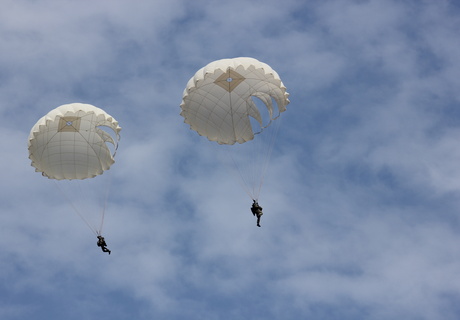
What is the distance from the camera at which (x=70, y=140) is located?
48.2 m

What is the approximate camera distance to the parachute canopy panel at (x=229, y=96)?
4684 cm

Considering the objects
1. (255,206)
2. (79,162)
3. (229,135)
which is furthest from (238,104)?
(79,162)

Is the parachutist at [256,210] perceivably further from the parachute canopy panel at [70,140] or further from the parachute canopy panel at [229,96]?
the parachute canopy panel at [70,140]

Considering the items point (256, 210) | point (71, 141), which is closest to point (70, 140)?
point (71, 141)

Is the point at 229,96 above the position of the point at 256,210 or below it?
above

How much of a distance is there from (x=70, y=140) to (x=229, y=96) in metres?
8.68

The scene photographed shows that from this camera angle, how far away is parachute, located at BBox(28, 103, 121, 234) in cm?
4756

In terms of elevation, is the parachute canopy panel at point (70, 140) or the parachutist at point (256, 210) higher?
the parachute canopy panel at point (70, 140)

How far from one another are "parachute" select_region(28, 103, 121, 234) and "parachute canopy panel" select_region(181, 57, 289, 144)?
14.9 feet

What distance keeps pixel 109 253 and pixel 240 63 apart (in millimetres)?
11756

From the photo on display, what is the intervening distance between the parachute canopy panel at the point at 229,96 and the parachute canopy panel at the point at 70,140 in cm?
453

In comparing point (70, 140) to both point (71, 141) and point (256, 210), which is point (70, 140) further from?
point (256, 210)

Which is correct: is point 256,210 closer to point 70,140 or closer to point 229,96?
point 229,96

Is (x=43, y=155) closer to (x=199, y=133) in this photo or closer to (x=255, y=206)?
(x=199, y=133)
